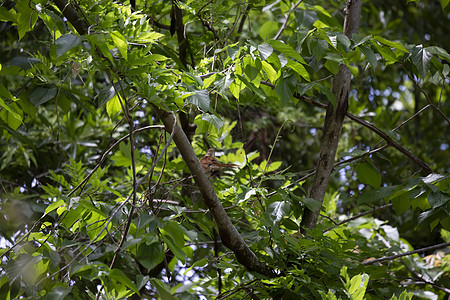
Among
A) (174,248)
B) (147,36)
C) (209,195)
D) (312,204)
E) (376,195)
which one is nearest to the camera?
(174,248)

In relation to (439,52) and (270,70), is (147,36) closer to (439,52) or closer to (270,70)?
(270,70)

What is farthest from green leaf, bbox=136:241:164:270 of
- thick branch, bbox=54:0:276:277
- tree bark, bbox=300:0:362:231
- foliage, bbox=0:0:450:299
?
tree bark, bbox=300:0:362:231

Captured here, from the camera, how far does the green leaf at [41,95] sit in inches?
53.4

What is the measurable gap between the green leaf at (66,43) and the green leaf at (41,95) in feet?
1.45

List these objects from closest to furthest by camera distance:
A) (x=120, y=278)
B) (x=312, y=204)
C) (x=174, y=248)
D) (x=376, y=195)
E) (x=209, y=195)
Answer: (x=120, y=278), (x=174, y=248), (x=209, y=195), (x=312, y=204), (x=376, y=195)

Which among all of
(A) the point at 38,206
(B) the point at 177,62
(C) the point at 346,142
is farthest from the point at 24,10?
(C) the point at 346,142

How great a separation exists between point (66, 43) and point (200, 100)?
1.06ft

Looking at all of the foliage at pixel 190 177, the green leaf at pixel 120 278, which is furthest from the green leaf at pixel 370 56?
the green leaf at pixel 120 278

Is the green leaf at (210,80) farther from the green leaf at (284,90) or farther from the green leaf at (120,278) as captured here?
the green leaf at (120,278)

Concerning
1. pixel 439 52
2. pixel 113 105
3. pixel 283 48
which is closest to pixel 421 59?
pixel 439 52

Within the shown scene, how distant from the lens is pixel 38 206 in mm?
1794

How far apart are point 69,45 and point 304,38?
62cm

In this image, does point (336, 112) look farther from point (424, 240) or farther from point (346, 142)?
point (424, 240)

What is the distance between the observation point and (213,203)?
1.26 meters
